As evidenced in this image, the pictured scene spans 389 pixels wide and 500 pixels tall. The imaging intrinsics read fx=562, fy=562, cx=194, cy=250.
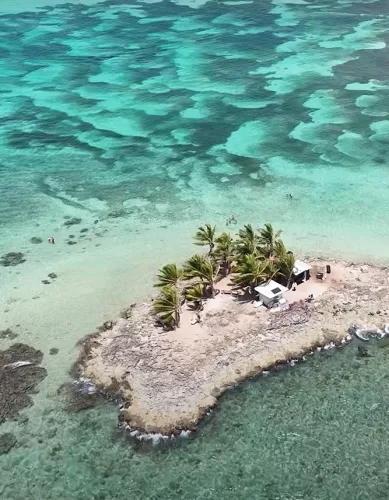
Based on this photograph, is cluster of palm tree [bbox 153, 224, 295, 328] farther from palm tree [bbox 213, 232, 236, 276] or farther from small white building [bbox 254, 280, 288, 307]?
small white building [bbox 254, 280, 288, 307]

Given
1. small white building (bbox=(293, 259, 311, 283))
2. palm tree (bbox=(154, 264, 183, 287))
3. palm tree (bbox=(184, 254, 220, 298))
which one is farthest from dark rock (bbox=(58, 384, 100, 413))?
small white building (bbox=(293, 259, 311, 283))

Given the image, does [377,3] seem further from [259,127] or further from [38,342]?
[38,342]

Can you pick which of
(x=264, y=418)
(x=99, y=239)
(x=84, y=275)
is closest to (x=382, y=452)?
(x=264, y=418)

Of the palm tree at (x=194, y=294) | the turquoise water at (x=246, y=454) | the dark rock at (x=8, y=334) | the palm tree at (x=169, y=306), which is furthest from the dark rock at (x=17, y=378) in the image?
the palm tree at (x=194, y=294)

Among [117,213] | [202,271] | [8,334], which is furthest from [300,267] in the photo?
[8,334]

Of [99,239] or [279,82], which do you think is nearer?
[99,239]

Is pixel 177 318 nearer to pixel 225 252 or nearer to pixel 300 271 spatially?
pixel 225 252

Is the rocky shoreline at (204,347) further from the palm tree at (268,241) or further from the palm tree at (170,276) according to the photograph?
the palm tree at (268,241)
